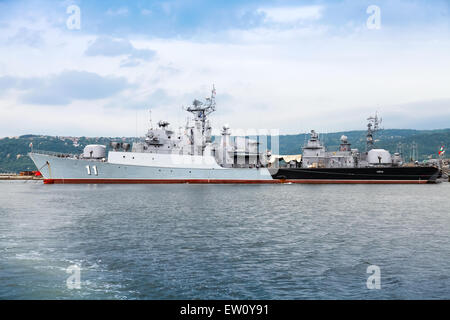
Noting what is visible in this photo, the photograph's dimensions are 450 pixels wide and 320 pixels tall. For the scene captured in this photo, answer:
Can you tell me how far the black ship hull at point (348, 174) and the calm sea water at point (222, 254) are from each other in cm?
4415

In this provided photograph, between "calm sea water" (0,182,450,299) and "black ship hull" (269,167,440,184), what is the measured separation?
44.1m

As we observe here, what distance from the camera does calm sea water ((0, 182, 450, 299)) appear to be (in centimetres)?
1353

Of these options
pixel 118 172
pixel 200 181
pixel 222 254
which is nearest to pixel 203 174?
pixel 200 181

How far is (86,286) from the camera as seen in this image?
14.0 m

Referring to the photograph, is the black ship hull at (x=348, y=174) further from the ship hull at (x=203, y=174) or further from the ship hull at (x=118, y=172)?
the ship hull at (x=118, y=172)

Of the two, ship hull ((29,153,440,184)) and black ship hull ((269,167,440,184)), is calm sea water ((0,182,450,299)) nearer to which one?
ship hull ((29,153,440,184))

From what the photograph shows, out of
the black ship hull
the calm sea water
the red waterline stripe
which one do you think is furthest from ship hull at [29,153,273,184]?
the calm sea water

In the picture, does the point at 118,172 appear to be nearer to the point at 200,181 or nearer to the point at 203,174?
the point at 200,181

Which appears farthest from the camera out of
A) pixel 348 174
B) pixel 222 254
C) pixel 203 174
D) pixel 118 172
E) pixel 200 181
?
pixel 348 174

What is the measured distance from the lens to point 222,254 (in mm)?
18312

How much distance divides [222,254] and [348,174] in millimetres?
64389

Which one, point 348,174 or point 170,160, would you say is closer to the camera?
point 170,160

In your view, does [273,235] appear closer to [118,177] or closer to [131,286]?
[131,286]
